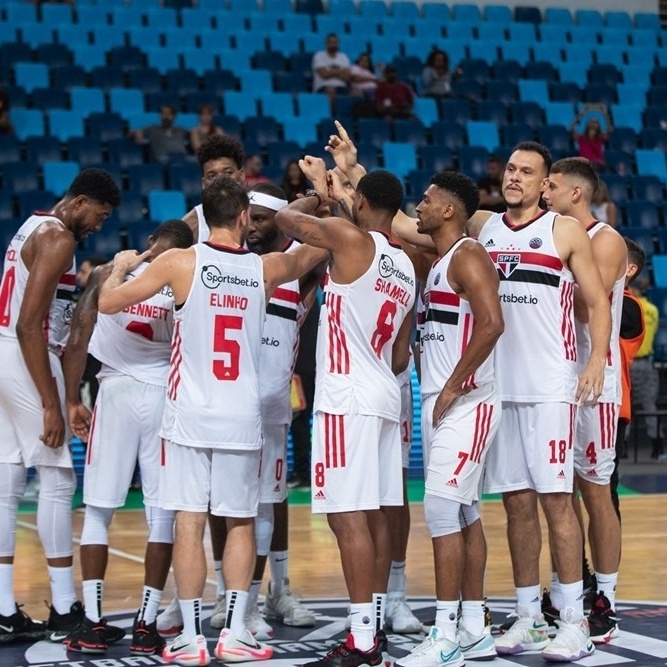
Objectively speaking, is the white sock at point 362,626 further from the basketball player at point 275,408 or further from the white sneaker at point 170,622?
the white sneaker at point 170,622

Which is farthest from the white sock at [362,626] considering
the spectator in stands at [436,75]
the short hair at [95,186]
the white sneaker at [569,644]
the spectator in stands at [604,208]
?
the spectator in stands at [436,75]

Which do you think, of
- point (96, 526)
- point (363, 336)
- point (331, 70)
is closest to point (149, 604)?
point (96, 526)

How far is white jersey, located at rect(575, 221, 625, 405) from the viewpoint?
639 cm

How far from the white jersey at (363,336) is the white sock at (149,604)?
3.99ft

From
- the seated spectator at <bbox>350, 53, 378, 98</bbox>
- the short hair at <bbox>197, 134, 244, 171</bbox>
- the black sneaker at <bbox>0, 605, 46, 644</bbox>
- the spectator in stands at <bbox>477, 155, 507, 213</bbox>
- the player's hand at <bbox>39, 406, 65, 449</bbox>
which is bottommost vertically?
the black sneaker at <bbox>0, 605, 46, 644</bbox>

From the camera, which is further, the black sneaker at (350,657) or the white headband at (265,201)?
the white headband at (265,201)

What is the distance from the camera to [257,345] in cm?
587

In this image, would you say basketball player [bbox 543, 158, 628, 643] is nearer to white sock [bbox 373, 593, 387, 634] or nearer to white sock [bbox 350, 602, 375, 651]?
white sock [bbox 373, 593, 387, 634]

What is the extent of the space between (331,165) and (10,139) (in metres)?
3.73

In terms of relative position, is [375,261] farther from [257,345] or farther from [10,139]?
[10,139]

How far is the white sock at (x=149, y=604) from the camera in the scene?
596cm

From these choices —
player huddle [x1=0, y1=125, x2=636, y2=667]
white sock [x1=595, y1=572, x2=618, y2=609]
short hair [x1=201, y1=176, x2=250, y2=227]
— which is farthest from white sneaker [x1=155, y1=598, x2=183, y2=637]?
white sock [x1=595, y1=572, x2=618, y2=609]

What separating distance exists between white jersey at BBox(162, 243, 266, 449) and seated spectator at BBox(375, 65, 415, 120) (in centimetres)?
1169

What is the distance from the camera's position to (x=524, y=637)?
5.89 meters
